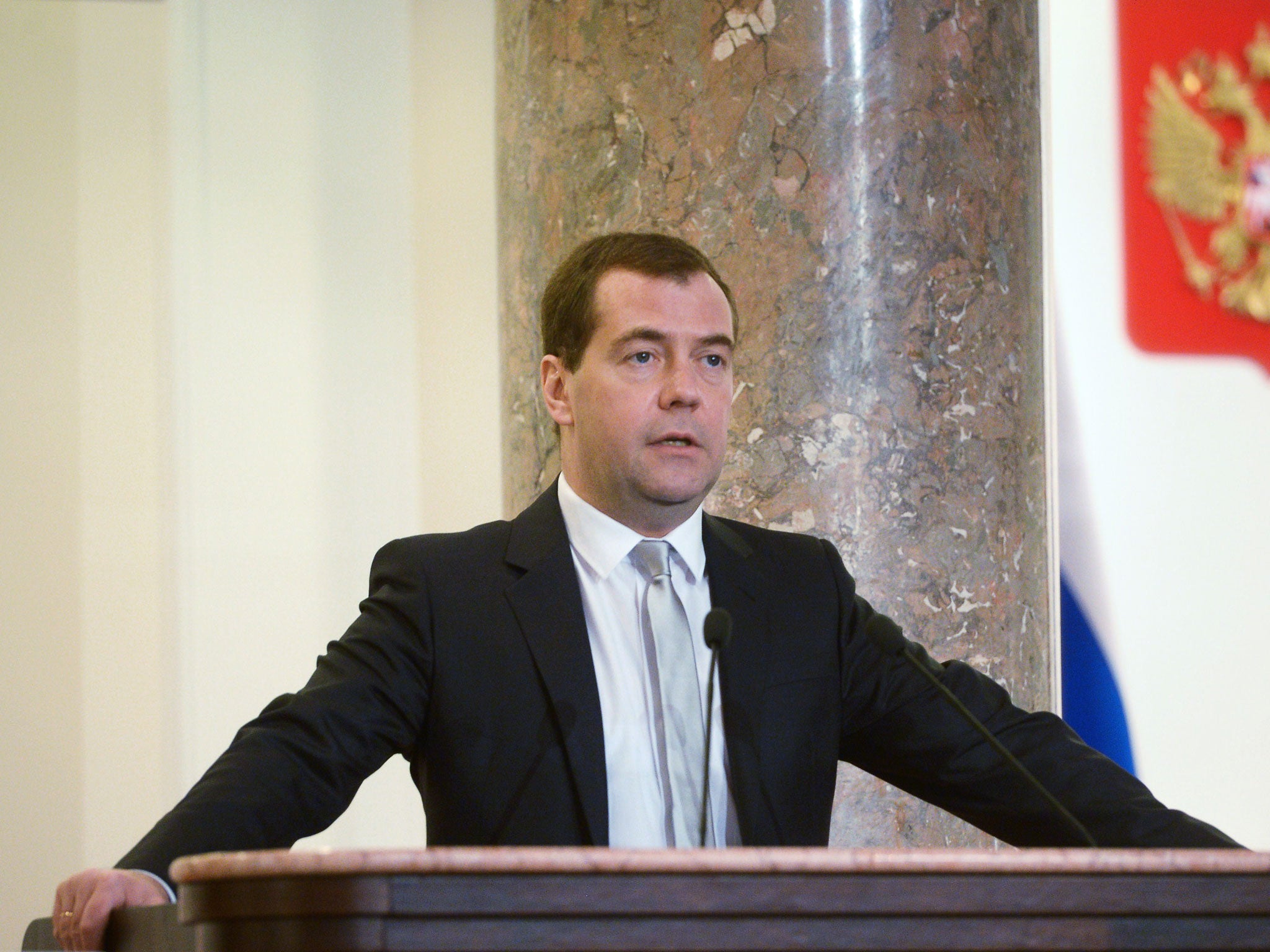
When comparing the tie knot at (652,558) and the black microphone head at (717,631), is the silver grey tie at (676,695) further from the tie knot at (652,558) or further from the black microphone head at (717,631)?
the black microphone head at (717,631)

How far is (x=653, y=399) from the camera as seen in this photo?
95.3 inches

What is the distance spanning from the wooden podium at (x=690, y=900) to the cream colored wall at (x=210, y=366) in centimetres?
276

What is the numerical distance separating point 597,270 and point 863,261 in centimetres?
57

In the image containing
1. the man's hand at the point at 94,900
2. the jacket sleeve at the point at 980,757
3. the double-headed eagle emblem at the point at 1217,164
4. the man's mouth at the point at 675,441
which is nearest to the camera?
the man's hand at the point at 94,900

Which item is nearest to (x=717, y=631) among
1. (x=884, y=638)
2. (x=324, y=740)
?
(x=884, y=638)

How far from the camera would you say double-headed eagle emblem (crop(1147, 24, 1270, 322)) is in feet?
13.4

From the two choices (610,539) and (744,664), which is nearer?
(744,664)

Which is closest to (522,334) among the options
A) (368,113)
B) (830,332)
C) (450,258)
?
(830,332)

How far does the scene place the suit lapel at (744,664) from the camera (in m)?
2.21

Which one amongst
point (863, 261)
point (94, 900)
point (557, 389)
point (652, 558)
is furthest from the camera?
point (863, 261)

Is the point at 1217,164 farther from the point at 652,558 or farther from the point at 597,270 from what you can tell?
the point at 652,558

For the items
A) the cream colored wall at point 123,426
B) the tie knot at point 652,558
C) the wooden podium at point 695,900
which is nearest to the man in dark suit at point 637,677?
the tie knot at point 652,558

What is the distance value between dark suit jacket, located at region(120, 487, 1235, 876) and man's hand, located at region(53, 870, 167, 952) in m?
0.23

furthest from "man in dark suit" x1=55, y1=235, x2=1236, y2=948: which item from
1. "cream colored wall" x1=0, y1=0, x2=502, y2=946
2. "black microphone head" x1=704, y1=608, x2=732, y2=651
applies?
"cream colored wall" x1=0, y1=0, x2=502, y2=946
